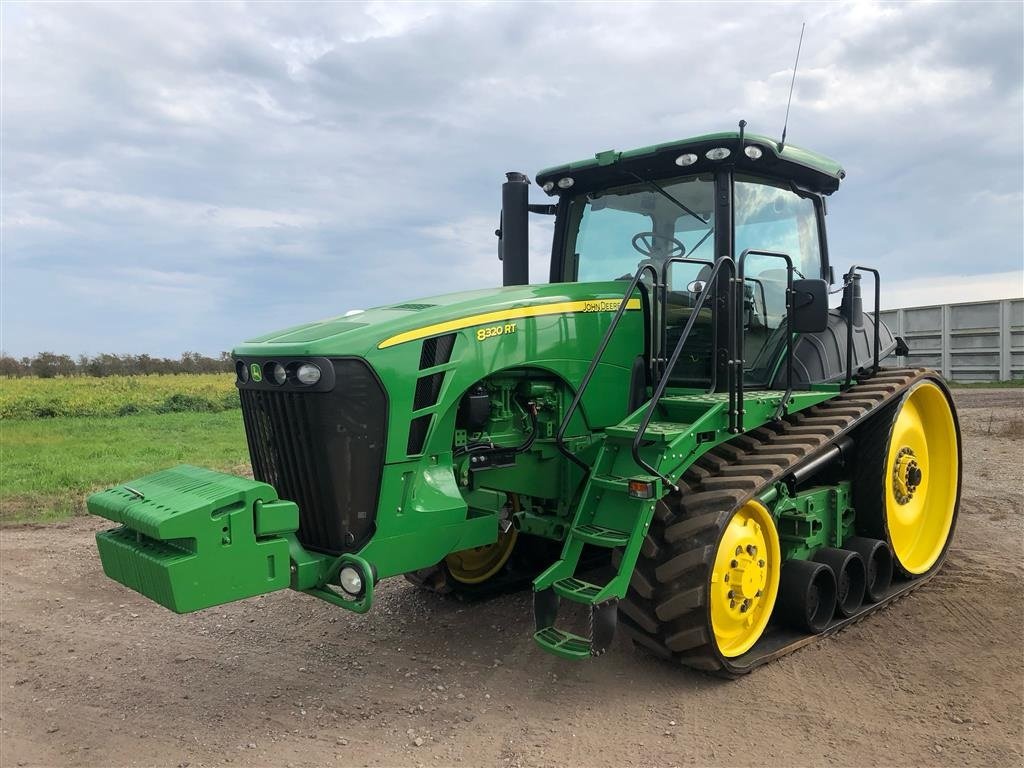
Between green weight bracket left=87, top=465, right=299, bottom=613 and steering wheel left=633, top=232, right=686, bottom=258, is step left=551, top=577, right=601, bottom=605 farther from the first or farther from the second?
steering wheel left=633, top=232, right=686, bottom=258

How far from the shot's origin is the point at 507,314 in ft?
13.3

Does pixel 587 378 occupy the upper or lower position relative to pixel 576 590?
upper

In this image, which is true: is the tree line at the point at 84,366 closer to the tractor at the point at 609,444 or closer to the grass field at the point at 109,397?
the grass field at the point at 109,397

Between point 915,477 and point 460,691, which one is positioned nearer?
point 460,691

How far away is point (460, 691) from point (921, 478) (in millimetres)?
3964

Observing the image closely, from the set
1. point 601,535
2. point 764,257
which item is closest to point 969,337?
Result: point 764,257

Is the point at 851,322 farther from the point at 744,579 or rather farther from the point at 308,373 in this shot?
the point at 308,373

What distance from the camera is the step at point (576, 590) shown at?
3674mm

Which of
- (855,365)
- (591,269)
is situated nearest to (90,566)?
(591,269)

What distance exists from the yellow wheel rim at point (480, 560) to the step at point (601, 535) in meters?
1.39

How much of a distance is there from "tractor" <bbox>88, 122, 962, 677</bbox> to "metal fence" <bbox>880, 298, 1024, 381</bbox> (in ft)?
51.7

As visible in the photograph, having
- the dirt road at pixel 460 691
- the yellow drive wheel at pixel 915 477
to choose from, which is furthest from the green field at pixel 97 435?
the yellow drive wheel at pixel 915 477

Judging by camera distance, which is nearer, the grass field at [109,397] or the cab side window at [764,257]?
the cab side window at [764,257]

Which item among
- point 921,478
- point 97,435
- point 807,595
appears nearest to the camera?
point 807,595
